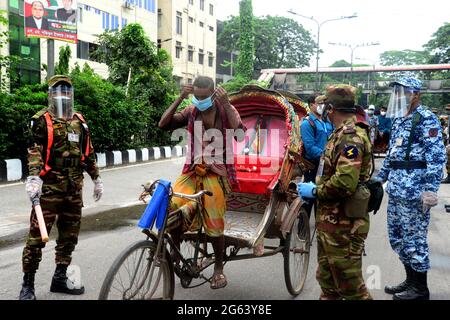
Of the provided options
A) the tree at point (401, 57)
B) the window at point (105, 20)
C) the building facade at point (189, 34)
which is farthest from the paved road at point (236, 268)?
the tree at point (401, 57)

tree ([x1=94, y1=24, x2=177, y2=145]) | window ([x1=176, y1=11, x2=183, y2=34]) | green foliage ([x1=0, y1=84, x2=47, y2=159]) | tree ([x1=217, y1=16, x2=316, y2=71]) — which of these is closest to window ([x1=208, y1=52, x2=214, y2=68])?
tree ([x1=217, y1=16, x2=316, y2=71])

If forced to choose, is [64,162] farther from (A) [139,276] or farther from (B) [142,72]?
(B) [142,72]

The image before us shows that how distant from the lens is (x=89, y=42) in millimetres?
34438

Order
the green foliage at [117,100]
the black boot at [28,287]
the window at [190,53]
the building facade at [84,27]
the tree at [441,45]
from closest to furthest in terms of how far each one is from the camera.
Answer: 1. the black boot at [28,287]
2. the green foliage at [117,100]
3. the building facade at [84,27]
4. the window at [190,53]
5. the tree at [441,45]

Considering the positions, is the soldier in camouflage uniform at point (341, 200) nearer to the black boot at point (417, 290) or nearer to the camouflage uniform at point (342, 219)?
the camouflage uniform at point (342, 219)

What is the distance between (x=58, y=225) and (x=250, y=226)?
1.84 m

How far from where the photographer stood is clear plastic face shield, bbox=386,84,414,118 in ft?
14.3

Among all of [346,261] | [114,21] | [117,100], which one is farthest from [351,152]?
[114,21]

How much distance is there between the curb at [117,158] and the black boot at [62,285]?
277 inches

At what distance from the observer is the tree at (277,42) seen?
62.5 metres

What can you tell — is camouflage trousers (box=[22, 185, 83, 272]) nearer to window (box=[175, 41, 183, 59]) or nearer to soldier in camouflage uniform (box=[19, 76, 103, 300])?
soldier in camouflage uniform (box=[19, 76, 103, 300])

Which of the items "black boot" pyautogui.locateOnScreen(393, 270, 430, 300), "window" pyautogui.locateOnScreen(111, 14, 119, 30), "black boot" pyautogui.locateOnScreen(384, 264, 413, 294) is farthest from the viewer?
"window" pyautogui.locateOnScreen(111, 14, 119, 30)

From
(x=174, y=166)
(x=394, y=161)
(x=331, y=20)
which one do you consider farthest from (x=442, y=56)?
(x=394, y=161)

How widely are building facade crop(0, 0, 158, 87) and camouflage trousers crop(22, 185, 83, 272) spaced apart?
57.3 ft
